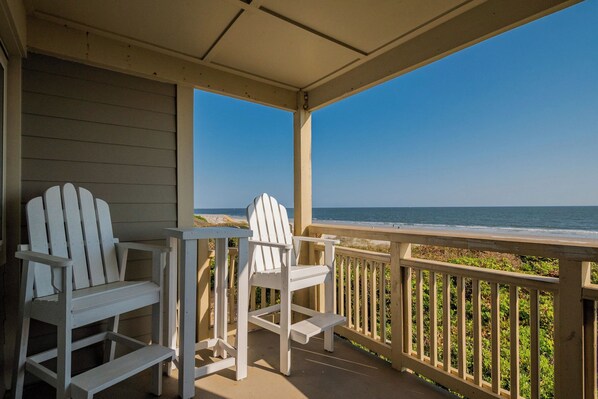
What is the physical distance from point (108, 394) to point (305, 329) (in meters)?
1.26

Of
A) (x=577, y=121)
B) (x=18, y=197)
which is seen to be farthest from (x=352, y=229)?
(x=577, y=121)

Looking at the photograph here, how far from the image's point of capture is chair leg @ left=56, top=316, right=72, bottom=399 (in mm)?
1317

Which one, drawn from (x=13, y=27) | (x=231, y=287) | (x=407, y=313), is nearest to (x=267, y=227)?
(x=231, y=287)

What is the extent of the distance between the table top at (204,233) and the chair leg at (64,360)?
0.61 metres

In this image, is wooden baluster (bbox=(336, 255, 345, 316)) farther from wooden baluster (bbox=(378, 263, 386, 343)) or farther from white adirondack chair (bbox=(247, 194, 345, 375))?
wooden baluster (bbox=(378, 263, 386, 343))

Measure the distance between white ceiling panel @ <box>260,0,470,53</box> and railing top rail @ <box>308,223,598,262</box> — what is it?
135 cm

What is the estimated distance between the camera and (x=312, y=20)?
1901 millimetres

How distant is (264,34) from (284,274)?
166 cm

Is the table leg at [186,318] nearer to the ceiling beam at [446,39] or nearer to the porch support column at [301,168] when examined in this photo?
the porch support column at [301,168]

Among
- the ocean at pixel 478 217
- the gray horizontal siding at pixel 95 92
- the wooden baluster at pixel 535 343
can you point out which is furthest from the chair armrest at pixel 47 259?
the ocean at pixel 478 217

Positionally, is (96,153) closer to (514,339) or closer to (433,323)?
(433,323)

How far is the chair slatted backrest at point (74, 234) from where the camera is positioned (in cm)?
164

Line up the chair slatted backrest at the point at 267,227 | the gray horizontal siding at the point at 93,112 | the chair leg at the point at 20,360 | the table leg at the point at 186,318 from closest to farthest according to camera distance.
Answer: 1. the chair leg at the point at 20,360
2. the table leg at the point at 186,318
3. the gray horizontal siding at the point at 93,112
4. the chair slatted backrest at the point at 267,227

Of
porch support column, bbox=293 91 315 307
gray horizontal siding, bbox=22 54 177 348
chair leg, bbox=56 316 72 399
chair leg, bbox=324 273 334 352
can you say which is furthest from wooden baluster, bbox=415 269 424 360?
chair leg, bbox=56 316 72 399
